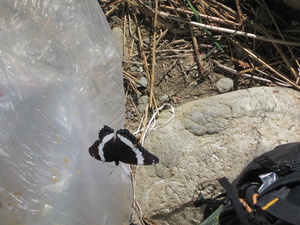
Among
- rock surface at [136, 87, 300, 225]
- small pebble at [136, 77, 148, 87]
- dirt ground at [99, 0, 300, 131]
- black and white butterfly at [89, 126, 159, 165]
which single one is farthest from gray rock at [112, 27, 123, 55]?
black and white butterfly at [89, 126, 159, 165]

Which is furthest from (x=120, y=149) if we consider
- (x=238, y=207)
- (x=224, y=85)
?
(x=224, y=85)

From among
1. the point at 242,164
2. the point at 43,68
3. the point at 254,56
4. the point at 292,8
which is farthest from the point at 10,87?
the point at 292,8

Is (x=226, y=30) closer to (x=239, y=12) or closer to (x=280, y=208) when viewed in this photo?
(x=239, y=12)

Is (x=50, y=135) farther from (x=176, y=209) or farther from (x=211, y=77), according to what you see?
(x=211, y=77)

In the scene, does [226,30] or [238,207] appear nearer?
[238,207]

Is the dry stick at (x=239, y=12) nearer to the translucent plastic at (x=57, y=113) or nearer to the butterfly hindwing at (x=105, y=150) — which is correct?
the translucent plastic at (x=57, y=113)

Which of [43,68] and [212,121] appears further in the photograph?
[212,121]

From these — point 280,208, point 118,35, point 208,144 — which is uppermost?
point 118,35

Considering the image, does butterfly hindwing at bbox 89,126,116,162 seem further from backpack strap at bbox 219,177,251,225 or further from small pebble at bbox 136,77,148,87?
small pebble at bbox 136,77,148,87
